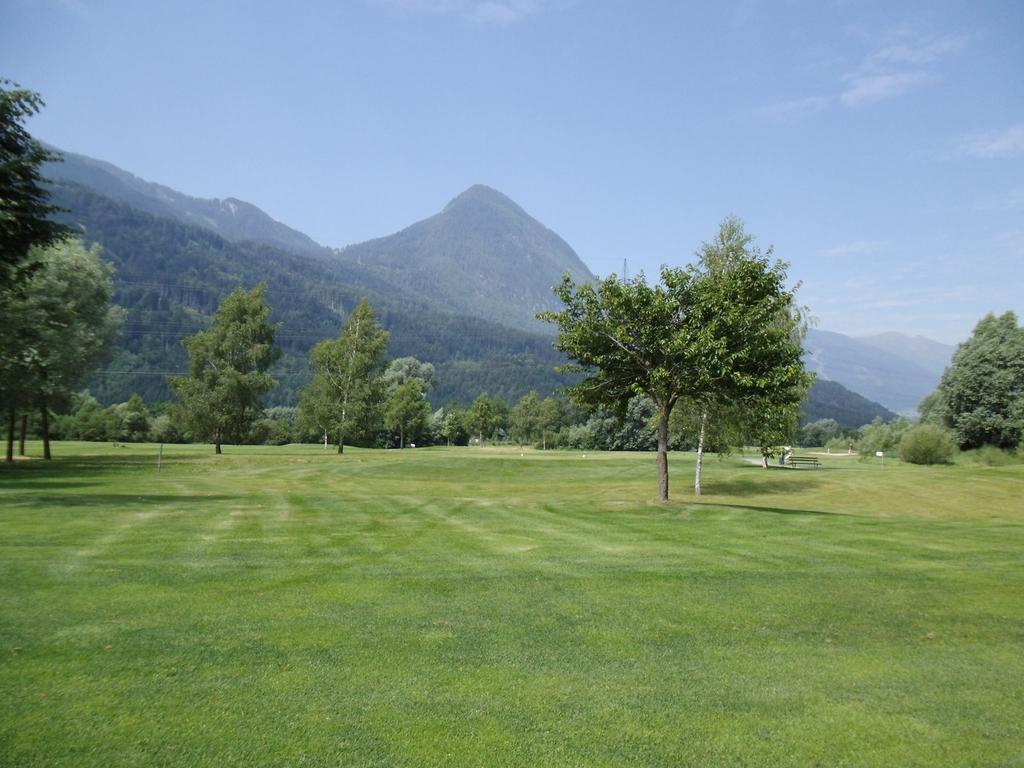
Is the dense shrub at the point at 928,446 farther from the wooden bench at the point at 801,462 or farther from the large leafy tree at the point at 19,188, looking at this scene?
the large leafy tree at the point at 19,188

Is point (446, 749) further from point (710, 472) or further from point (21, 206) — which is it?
point (710, 472)

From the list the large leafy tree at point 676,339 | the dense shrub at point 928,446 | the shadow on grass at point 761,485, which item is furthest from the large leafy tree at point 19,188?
the dense shrub at point 928,446

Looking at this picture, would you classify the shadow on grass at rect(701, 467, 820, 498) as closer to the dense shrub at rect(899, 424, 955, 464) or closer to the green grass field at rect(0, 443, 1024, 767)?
the dense shrub at rect(899, 424, 955, 464)

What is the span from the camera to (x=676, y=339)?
76.5ft

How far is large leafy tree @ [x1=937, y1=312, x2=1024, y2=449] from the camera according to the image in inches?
2148

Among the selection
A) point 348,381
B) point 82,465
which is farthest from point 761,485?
point 82,465

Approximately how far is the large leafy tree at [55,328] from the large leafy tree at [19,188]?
6.39 m

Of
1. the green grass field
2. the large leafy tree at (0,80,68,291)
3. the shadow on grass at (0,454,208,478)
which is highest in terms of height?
the large leafy tree at (0,80,68,291)

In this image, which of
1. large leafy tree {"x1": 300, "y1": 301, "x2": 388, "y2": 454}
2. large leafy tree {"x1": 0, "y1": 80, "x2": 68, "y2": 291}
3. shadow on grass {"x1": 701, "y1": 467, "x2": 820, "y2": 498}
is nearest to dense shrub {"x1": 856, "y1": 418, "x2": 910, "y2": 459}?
shadow on grass {"x1": 701, "y1": 467, "x2": 820, "y2": 498}

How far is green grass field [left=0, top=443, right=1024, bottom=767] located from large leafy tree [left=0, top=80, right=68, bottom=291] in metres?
8.65

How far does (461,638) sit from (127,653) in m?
3.68

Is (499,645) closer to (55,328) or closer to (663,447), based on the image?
(663,447)

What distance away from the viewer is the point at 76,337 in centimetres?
3856

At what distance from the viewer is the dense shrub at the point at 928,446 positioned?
184 feet
